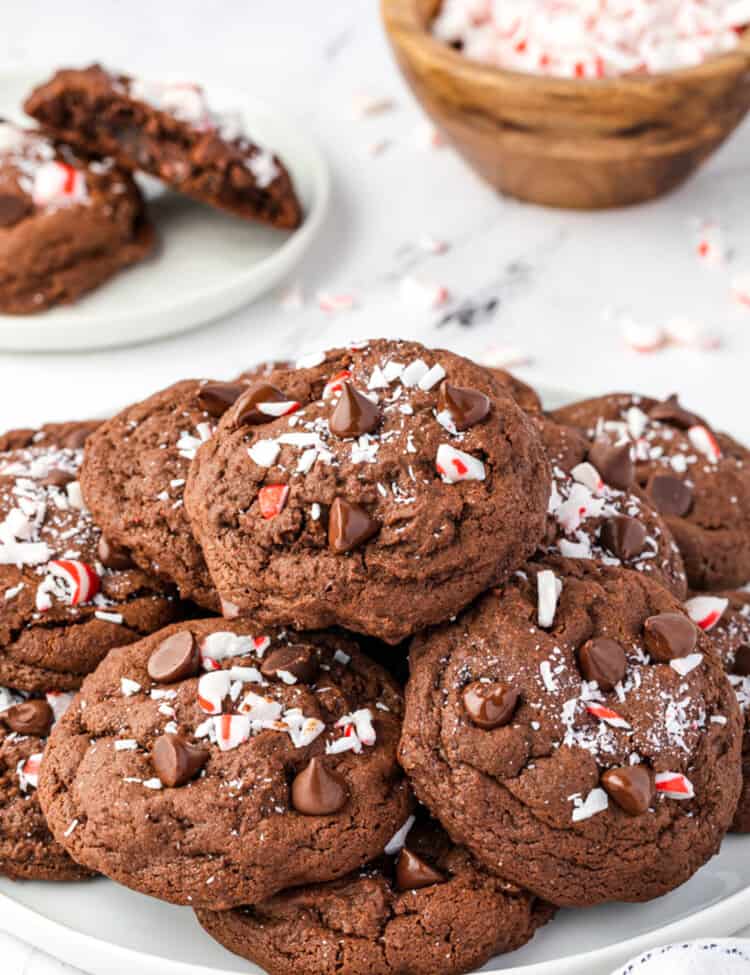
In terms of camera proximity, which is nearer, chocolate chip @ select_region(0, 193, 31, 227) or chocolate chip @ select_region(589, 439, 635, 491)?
chocolate chip @ select_region(589, 439, 635, 491)

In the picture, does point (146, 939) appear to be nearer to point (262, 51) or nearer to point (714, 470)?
point (714, 470)

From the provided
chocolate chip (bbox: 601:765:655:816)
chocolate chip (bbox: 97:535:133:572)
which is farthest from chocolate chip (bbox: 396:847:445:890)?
chocolate chip (bbox: 97:535:133:572)

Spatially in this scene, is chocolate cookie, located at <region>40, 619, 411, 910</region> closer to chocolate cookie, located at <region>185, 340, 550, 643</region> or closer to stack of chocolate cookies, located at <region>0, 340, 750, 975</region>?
stack of chocolate cookies, located at <region>0, 340, 750, 975</region>

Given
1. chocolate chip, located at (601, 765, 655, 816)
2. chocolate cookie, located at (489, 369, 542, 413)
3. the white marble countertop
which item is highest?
chocolate cookie, located at (489, 369, 542, 413)

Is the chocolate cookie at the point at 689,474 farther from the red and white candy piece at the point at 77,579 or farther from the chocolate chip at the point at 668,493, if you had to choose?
the red and white candy piece at the point at 77,579

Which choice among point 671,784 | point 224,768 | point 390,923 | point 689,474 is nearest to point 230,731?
point 224,768

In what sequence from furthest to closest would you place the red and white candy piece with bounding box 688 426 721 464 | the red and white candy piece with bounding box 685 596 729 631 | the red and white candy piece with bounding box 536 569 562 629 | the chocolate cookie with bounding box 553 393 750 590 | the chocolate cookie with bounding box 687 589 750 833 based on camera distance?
the red and white candy piece with bounding box 688 426 721 464 → the chocolate cookie with bounding box 553 393 750 590 → the red and white candy piece with bounding box 685 596 729 631 → the chocolate cookie with bounding box 687 589 750 833 → the red and white candy piece with bounding box 536 569 562 629

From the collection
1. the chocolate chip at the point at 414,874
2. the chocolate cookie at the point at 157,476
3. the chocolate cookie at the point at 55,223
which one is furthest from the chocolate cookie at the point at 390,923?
the chocolate cookie at the point at 55,223

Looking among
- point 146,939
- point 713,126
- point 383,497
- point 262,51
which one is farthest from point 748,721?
point 262,51

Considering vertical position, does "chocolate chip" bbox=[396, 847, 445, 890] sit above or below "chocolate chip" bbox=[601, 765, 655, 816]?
below
